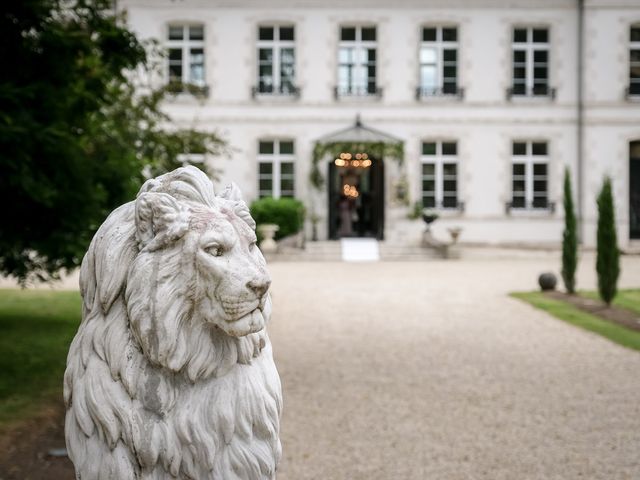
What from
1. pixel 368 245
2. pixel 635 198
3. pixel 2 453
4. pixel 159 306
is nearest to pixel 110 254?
pixel 159 306

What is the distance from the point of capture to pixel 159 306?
1.77m

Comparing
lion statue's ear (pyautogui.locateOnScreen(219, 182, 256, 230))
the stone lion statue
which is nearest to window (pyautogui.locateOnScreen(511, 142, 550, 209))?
lion statue's ear (pyautogui.locateOnScreen(219, 182, 256, 230))

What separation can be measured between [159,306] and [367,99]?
21519 mm

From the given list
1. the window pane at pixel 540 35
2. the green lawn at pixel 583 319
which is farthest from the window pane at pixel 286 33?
the green lawn at pixel 583 319

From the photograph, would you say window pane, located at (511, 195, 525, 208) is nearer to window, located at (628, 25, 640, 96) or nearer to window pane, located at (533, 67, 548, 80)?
window pane, located at (533, 67, 548, 80)

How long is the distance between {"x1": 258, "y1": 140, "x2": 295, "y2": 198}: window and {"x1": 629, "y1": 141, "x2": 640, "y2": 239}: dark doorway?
10.9 m

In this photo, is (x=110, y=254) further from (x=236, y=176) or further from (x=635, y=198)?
(x=635, y=198)

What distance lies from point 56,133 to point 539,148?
782 inches

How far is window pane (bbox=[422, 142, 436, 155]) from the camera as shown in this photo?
22.8 meters

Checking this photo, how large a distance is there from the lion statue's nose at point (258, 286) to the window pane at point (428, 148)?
21440 mm

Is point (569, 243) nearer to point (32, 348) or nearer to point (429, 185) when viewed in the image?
point (32, 348)

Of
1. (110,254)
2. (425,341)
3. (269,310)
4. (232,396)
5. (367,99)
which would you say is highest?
(367,99)

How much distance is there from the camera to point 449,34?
2305cm

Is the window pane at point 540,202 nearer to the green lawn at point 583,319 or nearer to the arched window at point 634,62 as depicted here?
the arched window at point 634,62
